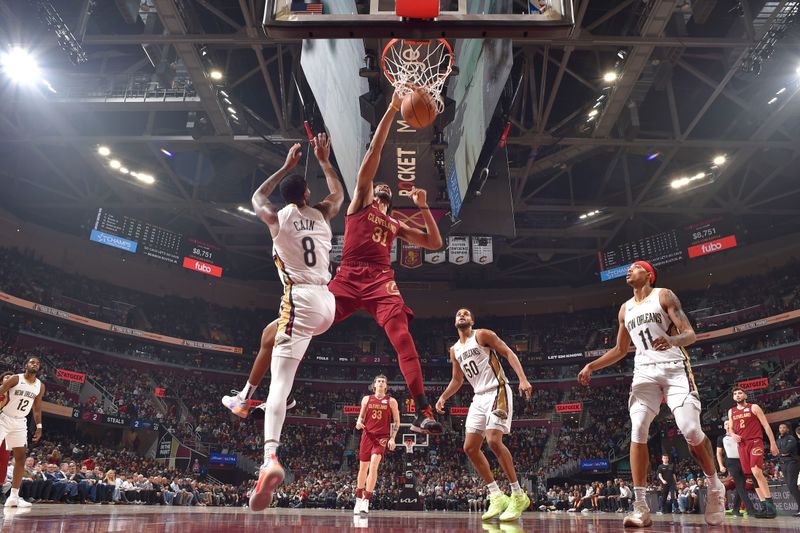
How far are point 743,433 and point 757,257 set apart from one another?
2524 cm

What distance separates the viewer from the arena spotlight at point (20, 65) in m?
15.0

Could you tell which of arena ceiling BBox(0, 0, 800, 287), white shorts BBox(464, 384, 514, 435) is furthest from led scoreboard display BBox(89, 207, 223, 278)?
white shorts BBox(464, 384, 514, 435)

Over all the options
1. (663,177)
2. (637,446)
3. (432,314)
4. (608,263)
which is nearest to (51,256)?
(432,314)

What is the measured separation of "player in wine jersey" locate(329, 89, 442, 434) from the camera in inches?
190

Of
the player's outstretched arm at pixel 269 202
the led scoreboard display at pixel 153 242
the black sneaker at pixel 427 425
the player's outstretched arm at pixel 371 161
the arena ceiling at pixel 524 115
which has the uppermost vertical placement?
the arena ceiling at pixel 524 115

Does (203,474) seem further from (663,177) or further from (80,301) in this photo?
(663,177)

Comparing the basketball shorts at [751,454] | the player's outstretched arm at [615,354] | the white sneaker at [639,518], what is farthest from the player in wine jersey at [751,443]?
the white sneaker at [639,518]

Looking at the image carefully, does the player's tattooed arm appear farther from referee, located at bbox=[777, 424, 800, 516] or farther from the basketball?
referee, located at bbox=[777, 424, 800, 516]

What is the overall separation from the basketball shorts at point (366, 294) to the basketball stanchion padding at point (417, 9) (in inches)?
87.1

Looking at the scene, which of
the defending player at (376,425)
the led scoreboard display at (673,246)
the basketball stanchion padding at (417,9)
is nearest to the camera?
the basketball stanchion padding at (417,9)

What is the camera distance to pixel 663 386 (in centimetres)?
522

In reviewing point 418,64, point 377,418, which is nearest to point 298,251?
point 418,64

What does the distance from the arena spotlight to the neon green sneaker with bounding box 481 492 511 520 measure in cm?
1618

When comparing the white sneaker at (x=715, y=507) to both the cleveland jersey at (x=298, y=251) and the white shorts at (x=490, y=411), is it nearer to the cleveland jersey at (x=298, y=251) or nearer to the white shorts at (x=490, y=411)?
the white shorts at (x=490, y=411)
